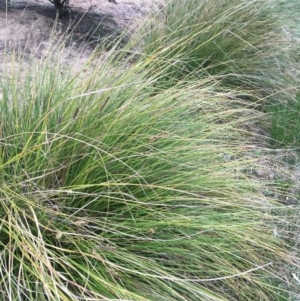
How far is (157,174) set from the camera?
1679 millimetres

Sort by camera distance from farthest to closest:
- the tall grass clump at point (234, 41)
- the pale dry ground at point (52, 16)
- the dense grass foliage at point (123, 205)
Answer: the pale dry ground at point (52, 16), the tall grass clump at point (234, 41), the dense grass foliage at point (123, 205)

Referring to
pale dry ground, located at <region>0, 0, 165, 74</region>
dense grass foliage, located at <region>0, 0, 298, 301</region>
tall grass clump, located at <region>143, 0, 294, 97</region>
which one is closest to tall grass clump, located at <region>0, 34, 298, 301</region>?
dense grass foliage, located at <region>0, 0, 298, 301</region>

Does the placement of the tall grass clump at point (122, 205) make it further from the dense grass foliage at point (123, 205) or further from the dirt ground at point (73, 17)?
the dirt ground at point (73, 17)

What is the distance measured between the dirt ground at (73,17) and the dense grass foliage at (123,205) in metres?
2.02

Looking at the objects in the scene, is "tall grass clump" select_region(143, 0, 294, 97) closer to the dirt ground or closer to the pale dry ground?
the pale dry ground

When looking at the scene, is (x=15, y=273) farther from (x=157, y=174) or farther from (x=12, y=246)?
(x=157, y=174)

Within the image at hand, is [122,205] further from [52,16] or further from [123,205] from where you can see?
[52,16]

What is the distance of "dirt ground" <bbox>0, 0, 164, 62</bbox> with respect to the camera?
12.7ft

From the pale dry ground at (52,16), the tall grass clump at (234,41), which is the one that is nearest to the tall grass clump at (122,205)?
the tall grass clump at (234,41)

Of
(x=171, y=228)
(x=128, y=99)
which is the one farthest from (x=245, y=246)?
(x=128, y=99)

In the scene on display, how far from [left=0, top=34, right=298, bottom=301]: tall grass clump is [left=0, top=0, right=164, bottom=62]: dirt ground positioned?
6.67ft

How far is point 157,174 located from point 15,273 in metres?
0.59

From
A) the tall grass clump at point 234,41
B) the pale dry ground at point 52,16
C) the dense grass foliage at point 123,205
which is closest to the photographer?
the dense grass foliage at point 123,205

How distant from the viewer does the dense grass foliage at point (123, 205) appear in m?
1.34
